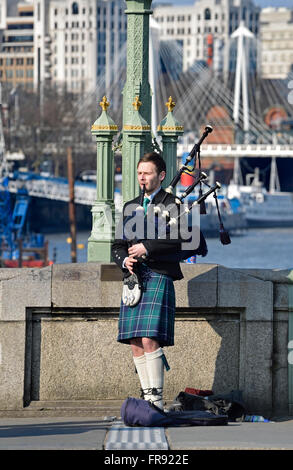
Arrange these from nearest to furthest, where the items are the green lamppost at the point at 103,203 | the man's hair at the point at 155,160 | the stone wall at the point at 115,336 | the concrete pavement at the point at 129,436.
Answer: the concrete pavement at the point at 129,436, the man's hair at the point at 155,160, the stone wall at the point at 115,336, the green lamppost at the point at 103,203

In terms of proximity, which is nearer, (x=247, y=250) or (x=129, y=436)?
(x=129, y=436)

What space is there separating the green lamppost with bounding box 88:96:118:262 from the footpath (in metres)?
3.66

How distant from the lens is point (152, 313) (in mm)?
8953

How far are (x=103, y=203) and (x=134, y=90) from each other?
131cm

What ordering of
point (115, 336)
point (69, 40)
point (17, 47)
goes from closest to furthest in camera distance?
1. point (115, 336)
2. point (17, 47)
3. point (69, 40)

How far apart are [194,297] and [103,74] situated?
176196 mm

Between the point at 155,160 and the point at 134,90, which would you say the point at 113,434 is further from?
the point at 134,90

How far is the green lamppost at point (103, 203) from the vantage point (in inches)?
531

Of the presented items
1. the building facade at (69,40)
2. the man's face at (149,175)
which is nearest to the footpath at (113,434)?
the man's face at (149,175)

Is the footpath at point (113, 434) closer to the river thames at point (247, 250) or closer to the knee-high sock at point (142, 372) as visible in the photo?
the knee-high sock at point (142, 372)

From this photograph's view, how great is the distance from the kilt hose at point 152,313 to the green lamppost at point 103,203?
4030 mm

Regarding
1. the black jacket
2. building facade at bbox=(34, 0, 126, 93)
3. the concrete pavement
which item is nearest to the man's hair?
the black jacket

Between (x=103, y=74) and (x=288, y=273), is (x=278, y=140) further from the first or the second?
(x=288, y=273)

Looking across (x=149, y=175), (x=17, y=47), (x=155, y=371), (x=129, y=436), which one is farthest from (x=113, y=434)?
(x=17, y=47)
